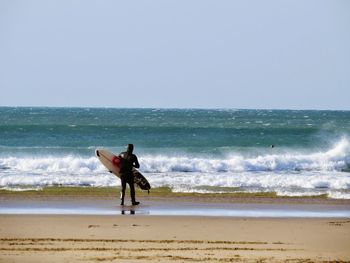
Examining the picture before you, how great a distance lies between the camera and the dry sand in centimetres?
1093

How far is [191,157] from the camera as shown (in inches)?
1351

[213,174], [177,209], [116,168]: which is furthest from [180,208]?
[213,174]

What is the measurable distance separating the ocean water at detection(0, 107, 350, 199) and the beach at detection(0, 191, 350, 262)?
3.95 metres

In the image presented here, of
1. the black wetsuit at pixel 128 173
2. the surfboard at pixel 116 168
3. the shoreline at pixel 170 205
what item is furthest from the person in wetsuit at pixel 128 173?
the surfboard at pixel 116 168

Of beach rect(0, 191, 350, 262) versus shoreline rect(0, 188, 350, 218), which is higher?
beach rect(0, 191, 350, 262)

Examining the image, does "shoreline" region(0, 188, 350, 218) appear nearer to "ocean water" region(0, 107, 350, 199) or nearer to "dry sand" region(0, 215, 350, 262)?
"dry sand" region(0, 215, 350, 262)

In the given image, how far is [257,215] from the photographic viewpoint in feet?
52.7

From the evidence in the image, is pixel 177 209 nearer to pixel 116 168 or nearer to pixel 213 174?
pixel 116 168

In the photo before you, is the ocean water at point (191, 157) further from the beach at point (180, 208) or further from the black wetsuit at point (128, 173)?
the black wetsuit at point (128, 173)

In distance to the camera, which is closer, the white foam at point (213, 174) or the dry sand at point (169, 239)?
the dry sand at point (169, 239)

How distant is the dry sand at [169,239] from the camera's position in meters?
10.9

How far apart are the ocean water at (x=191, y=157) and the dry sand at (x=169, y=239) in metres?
6.65

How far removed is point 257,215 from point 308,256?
4879 mm

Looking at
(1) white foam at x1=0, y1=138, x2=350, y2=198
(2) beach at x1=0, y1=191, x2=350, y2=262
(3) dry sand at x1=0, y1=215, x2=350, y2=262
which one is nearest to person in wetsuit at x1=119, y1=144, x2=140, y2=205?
(2) beach at x1=0, y1=191, x2=350, y2=262
